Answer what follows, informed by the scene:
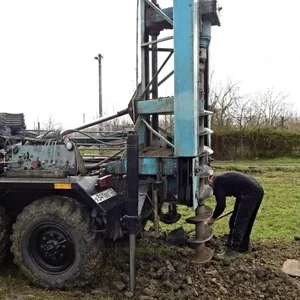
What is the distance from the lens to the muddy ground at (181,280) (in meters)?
4.44

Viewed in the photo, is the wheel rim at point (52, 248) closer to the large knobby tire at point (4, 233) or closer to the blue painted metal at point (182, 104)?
the large knobby tire at point (4, 233)

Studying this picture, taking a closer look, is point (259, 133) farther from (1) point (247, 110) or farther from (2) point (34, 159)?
(2) point (34, 159)

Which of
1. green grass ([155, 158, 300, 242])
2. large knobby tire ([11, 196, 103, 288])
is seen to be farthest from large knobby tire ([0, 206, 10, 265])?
green grass ([155, 158, 300, 242])

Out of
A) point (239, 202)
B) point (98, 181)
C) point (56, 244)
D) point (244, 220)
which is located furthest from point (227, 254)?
point (56, 244)

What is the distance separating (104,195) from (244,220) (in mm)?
2330

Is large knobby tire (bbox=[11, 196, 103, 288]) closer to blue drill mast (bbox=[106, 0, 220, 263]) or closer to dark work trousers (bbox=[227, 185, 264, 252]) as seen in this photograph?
blue drill mast (bbox=[106, 0, 220, 263])

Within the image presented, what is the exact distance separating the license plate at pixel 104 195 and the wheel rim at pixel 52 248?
1.64 ft

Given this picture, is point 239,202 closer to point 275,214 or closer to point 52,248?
point 275,214

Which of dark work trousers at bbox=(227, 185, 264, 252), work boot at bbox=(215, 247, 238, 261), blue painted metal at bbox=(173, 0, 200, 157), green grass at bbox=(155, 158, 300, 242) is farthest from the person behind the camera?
green grass at bbox=(155, 158, 300, 242)

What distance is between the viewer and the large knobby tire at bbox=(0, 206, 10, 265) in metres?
4.83

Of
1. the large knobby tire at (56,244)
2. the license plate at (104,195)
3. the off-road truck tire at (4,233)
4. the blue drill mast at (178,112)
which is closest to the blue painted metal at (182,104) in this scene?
the blue drill mast at (178,112)

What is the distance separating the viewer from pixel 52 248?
460 centimetres

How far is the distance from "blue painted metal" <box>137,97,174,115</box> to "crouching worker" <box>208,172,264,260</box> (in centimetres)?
142

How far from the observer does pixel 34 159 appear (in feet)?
15.8
